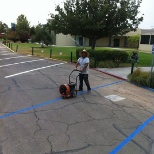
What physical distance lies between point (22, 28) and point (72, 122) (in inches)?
2480

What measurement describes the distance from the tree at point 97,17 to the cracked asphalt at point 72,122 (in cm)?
993

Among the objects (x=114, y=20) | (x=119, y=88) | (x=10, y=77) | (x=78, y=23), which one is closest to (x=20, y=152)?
(x=119, y=88)

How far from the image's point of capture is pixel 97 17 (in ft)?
57.9

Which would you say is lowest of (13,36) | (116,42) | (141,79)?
(141,79)

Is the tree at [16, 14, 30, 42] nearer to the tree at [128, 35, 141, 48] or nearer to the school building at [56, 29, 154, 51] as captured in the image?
the school building at [56, 29, 154, 51]

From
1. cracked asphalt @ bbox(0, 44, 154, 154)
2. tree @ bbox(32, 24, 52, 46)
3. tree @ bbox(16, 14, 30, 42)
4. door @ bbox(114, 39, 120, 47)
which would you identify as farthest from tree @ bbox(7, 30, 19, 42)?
cracked asphalt @ bbox(0, 44, 154, 154)

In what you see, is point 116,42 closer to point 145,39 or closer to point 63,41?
point 63,41

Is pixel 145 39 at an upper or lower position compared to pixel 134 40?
upper

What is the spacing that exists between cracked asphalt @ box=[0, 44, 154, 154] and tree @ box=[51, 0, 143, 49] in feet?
32.6

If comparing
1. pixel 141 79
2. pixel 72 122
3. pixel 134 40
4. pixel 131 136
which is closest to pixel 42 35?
pixel 134 40

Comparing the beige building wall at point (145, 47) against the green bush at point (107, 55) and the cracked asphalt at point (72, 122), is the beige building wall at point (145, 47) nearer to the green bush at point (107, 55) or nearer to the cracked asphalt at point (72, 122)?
the green bush at point (107, 55)

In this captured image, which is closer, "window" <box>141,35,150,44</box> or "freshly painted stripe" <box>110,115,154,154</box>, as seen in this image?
"freshly painted stripe" <box>110,115,154,154</box>

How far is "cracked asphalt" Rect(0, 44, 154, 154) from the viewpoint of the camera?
4.28m

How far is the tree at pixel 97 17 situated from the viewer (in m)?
17.5
